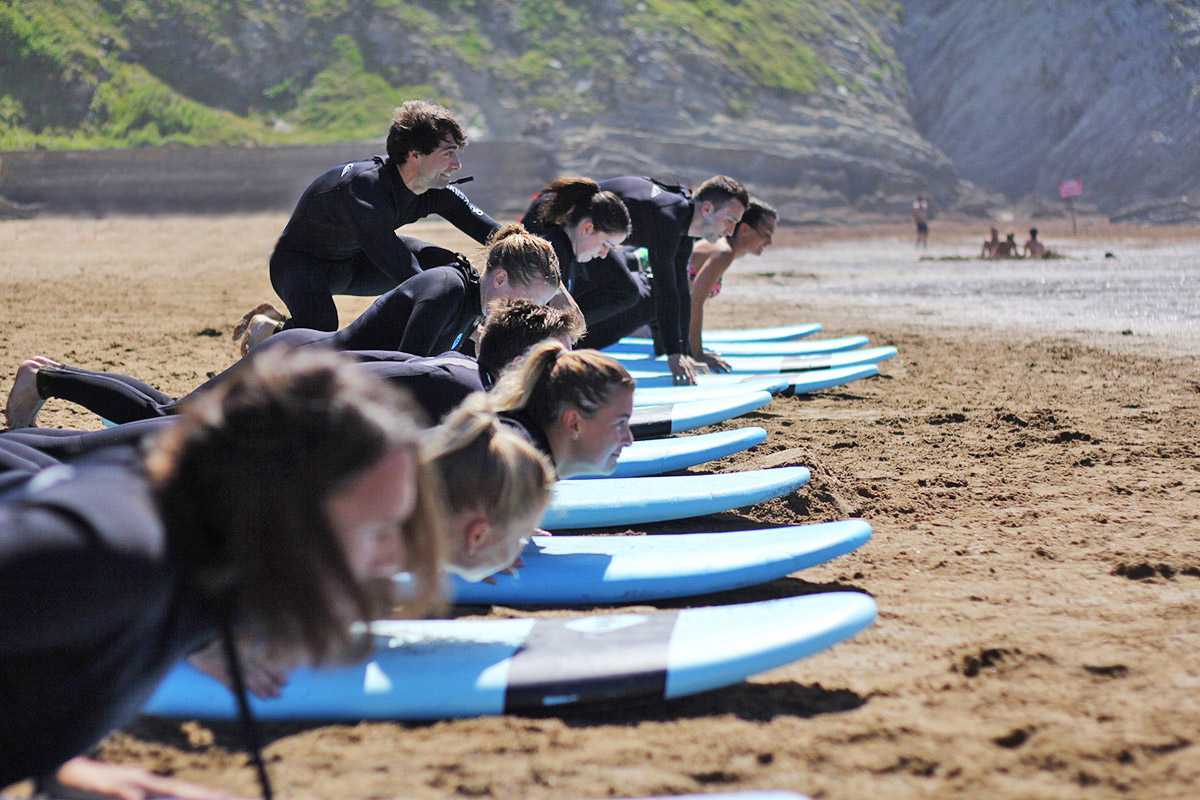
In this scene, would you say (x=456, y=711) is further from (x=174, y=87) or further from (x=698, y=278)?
(x=174, y=87)

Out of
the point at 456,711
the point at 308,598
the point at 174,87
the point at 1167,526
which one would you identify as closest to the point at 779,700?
the point at 456,711

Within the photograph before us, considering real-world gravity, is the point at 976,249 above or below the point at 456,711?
above

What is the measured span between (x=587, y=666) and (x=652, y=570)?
682 mm

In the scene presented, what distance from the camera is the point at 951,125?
1674 inches

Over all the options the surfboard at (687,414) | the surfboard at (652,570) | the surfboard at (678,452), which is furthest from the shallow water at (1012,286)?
the surfboard at (652,570)

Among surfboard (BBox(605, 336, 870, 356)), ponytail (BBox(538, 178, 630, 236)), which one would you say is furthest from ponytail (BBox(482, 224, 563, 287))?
surfboard (BBox(605, 336, 870, 356))

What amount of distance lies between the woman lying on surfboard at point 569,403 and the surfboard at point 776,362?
11.5 ft

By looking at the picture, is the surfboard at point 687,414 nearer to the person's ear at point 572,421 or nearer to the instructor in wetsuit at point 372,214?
the instructor in wetsuit at point 372,214

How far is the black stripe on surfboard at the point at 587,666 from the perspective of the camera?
6.95 ft

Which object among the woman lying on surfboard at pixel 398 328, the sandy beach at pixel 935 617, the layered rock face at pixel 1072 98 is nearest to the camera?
the sandy beach at pixel 935 617

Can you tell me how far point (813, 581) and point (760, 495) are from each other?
0.60m

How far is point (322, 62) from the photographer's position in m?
35.1

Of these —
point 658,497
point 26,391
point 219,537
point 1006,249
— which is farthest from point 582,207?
point 1006,249

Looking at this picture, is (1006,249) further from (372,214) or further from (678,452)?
(372,214)
